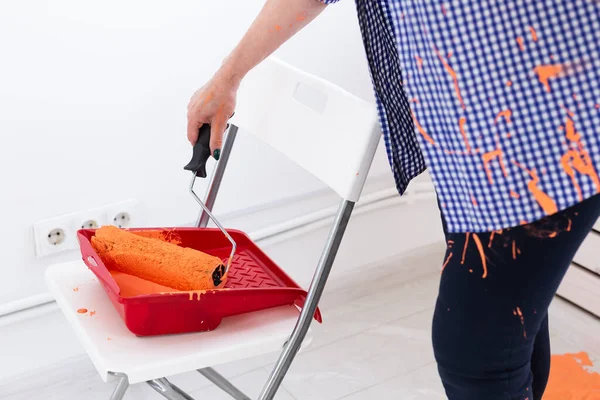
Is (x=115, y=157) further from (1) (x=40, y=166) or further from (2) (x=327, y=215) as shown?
(2) (x=327, y=215)

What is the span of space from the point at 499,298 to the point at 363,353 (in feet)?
3.22

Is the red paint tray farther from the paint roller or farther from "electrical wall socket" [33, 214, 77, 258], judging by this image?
"electrical wall socket" [33, 214, 77, 258]

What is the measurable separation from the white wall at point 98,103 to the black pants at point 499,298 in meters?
0.86

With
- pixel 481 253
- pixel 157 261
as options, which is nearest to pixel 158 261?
pixel 157 261

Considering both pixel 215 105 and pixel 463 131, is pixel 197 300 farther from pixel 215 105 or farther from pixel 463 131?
pixel 463 131

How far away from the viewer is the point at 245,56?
97cm

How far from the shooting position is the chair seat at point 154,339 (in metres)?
0.86

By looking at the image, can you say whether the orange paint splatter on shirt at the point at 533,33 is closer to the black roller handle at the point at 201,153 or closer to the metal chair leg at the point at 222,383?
the black roller handle at the point at 201,153

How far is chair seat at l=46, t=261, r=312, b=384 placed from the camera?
86cm

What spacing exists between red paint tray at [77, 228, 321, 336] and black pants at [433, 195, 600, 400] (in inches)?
9.4

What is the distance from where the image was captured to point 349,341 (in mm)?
1739

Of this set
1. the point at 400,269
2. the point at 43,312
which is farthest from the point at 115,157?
the point at 400,269

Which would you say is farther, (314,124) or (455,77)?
(314,124)

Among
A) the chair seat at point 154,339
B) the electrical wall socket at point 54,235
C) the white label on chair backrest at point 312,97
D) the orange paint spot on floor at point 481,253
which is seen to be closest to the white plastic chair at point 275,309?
the chair seat at point 154,339
